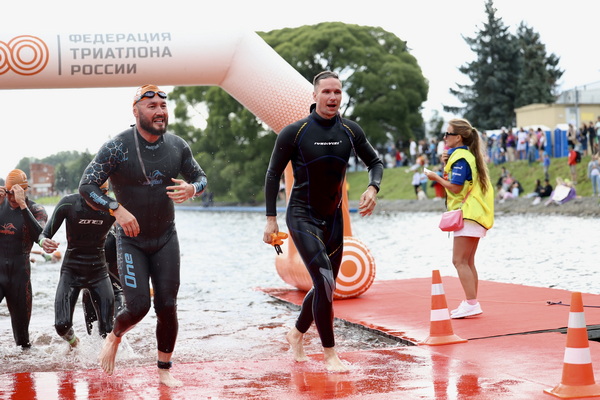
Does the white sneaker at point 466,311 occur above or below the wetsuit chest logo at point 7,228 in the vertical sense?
below

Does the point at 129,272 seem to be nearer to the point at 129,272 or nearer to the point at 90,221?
the point at 129,272

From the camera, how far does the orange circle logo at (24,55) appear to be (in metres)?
8.70

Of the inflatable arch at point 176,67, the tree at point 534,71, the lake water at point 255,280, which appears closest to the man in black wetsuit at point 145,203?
the lake water at point 255,280

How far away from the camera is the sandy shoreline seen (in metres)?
27.8

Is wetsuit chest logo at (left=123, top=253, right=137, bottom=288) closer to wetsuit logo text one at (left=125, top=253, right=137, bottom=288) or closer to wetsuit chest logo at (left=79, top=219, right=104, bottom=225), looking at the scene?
wetsuit logo text one at (left=125, top=253, right=137, bottom=288)

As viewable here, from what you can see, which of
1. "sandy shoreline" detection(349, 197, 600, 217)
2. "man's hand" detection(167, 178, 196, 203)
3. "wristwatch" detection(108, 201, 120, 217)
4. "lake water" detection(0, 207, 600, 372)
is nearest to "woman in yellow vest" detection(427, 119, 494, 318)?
"lake water" detection(0, 207, 600, 372)

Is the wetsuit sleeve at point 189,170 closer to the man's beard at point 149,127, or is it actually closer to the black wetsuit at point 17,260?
the man's beard at point 149,127

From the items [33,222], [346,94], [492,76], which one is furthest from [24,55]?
[492,76]

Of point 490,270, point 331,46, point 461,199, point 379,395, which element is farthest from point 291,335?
point 331,46

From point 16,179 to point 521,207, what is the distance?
26708mm

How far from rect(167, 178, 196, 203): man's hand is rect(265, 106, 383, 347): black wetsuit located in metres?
0.72

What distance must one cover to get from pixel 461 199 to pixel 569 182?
23243 mm

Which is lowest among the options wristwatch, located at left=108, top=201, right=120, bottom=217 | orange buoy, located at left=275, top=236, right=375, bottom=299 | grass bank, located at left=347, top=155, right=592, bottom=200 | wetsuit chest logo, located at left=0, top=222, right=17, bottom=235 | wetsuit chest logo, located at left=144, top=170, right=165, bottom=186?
orange buoy, located at left=275, top=236, right=375, bottom=299

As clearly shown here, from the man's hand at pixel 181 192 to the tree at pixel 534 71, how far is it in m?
56.6
